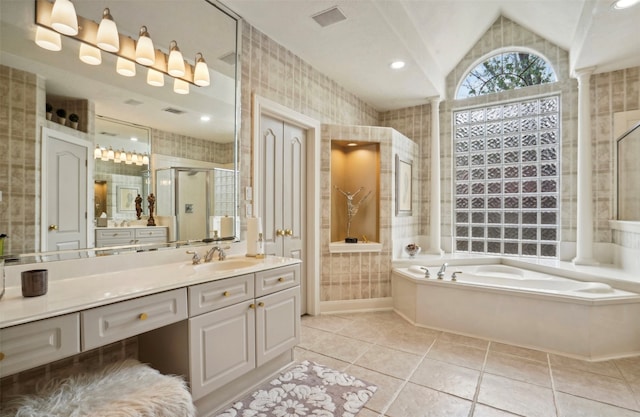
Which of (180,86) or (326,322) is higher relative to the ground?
(180,86)

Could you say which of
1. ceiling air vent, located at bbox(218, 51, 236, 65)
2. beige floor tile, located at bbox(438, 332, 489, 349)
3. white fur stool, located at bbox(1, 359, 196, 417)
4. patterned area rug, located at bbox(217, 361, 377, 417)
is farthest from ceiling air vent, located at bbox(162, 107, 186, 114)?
beige floor tile, located at bbox(438, 332, 489, 349)

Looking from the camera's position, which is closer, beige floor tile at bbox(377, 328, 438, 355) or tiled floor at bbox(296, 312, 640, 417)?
tiled floor at bbox(296, 312, 640, 417)

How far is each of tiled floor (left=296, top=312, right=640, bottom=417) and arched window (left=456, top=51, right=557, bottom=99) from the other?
3.26 metres

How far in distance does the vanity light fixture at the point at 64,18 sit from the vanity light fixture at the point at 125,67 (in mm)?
225

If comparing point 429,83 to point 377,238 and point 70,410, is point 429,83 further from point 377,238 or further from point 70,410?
point 70,410

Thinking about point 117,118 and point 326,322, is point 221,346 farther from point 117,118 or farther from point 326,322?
point 326,322

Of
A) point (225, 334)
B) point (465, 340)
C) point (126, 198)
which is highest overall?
point (126, 198)

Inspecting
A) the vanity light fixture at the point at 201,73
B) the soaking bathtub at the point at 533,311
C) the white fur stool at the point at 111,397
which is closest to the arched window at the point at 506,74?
the soaking bathtub at the point at 533,311

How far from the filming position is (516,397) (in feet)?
6.38

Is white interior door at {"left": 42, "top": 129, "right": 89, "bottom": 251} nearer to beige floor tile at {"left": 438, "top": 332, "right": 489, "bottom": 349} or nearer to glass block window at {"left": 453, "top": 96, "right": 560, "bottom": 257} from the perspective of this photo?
beige floor tile at {"left": 438, "top": 332, "right": 489, "bottom": 349}

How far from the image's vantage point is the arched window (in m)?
3.98

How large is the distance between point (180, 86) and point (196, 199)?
0.80 m

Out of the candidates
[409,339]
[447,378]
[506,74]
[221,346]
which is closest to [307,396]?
[221,346]

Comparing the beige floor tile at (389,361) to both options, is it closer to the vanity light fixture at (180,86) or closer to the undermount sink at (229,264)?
the undermount sink at (229,264)
